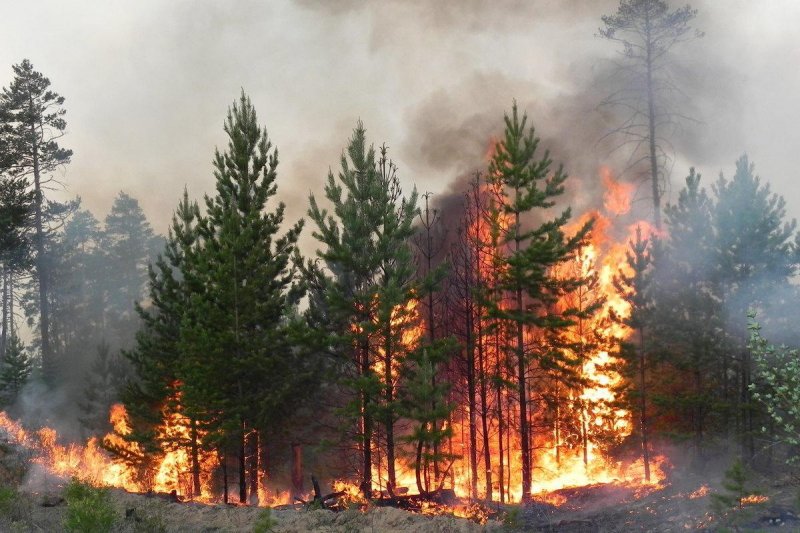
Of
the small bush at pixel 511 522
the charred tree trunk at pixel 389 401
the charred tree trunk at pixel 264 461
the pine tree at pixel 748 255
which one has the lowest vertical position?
the small bush at pixel 511 522

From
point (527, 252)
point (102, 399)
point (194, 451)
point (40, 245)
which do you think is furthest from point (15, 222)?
point (527, 252)

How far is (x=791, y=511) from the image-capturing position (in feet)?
55.7

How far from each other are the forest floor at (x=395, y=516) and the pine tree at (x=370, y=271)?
4.53 metres

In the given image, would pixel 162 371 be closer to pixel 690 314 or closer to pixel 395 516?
pixel 395 516

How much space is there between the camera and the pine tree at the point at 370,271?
24.0 meters

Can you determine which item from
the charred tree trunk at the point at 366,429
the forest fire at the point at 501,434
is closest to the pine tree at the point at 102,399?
the forest fire at the point at 501,434

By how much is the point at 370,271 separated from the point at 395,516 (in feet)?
29.9

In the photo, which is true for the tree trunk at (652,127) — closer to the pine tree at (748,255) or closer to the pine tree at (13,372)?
the pine tree at (748,255)

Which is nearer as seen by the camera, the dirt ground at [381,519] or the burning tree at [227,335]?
the dirt ground at [381,519]

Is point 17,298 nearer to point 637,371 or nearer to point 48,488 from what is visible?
point 48,488

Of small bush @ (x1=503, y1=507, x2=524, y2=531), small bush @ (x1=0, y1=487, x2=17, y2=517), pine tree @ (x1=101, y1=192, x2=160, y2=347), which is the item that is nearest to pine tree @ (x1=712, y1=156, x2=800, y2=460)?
small bush @ (x1=503, y1=507, x2=524, y2=531)

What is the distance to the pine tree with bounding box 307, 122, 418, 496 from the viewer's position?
24.0m

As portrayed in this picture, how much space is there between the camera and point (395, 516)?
19.0 metres

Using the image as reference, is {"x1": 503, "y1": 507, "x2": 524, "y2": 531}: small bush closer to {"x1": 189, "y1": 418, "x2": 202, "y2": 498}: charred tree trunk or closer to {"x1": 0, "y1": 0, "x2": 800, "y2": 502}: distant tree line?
{"x1": 0, "y1": 0, "x2": 800, "y2": 502}: distant tree line
